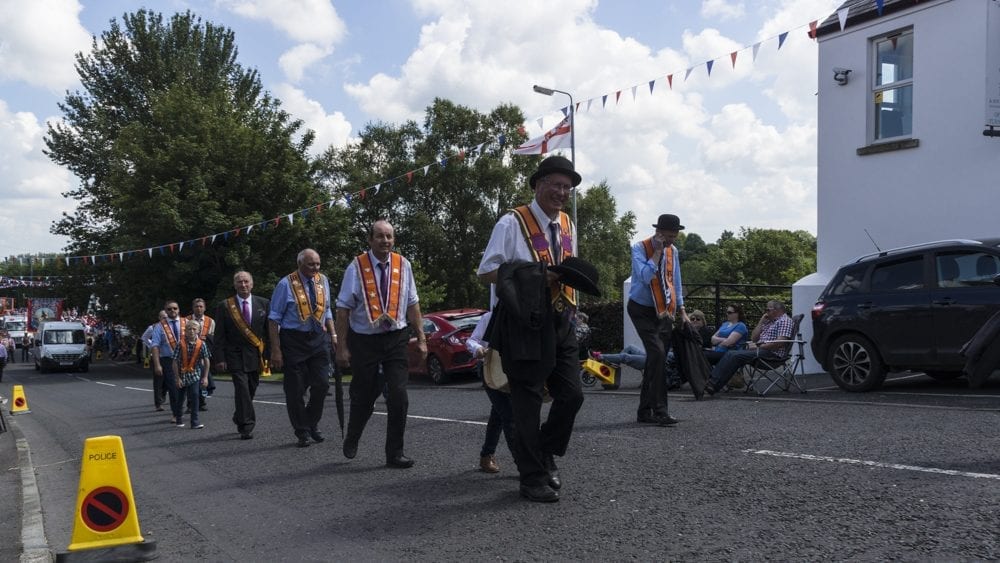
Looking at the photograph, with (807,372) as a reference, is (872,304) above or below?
above

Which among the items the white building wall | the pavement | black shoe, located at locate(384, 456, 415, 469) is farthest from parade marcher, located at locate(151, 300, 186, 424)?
the white building wall

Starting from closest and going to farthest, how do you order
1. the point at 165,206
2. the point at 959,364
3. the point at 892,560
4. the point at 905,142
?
1. the point at 892,560
2. the point at 959,364
3. the point at 905,142
4. the point at 165,206

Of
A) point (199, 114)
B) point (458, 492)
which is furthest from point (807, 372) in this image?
point (199, 114)

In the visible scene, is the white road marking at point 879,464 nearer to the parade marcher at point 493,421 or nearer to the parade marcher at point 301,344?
the parade marcher at point 493,421

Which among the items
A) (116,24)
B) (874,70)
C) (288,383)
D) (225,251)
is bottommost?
(288,383)

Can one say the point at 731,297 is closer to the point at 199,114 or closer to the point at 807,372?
the point at 807,372

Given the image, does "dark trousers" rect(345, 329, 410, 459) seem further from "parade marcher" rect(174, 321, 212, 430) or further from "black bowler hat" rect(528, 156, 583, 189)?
"parade marcher" rect(174, 321, 212, 430)

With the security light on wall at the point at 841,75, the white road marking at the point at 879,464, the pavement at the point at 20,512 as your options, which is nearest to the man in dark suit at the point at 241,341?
the pavement at the point at 20,512

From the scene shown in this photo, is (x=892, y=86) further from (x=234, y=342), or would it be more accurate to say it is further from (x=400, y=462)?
(x=400, y=462)

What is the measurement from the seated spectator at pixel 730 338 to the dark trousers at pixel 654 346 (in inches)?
159

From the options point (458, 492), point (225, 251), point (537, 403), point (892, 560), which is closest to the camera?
point (892, 560)

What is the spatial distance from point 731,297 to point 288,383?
1455 cm

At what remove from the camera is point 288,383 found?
8.41 meters

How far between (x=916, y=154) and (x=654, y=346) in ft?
27.5
